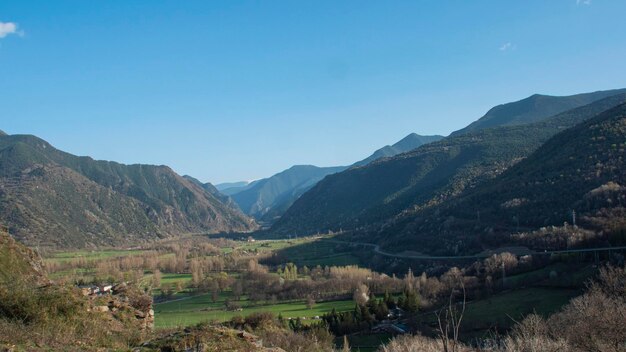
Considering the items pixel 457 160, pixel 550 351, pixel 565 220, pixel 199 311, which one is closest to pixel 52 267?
pixel 199 311

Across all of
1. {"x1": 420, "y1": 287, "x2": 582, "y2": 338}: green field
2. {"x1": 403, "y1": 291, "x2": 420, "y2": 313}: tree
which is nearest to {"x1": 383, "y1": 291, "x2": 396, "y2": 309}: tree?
{"x1": 403, "y1": 291, "x2": 420, "y2": 313}: tree

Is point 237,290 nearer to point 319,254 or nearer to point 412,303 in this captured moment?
point 412,303

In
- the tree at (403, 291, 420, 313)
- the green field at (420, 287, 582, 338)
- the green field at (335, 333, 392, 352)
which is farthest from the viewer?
the tree at (403, 291, 420, 313)

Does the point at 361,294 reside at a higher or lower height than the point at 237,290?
lower

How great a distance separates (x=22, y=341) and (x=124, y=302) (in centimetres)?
992

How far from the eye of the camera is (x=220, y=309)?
76812mm

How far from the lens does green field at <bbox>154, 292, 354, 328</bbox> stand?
6888 cm

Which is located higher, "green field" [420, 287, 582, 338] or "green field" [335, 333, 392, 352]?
"green field" [420, 287, 582, 338]

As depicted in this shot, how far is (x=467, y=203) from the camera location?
364 ft

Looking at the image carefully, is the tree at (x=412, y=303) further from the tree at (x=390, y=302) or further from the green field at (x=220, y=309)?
the green field at (x=220, y=309)

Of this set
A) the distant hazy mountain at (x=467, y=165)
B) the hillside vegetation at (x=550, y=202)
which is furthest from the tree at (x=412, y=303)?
the distant hazy mountain at (x=467, y=165)

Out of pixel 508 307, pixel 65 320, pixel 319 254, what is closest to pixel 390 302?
pixel 508 307

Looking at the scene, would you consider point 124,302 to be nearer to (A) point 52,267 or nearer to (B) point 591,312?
(B) point 591,312

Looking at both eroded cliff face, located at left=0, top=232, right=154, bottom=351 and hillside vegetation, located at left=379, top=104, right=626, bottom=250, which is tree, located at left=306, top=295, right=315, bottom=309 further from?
eroded cliff face, located at left=0, top=232, right=154, bottom=351
